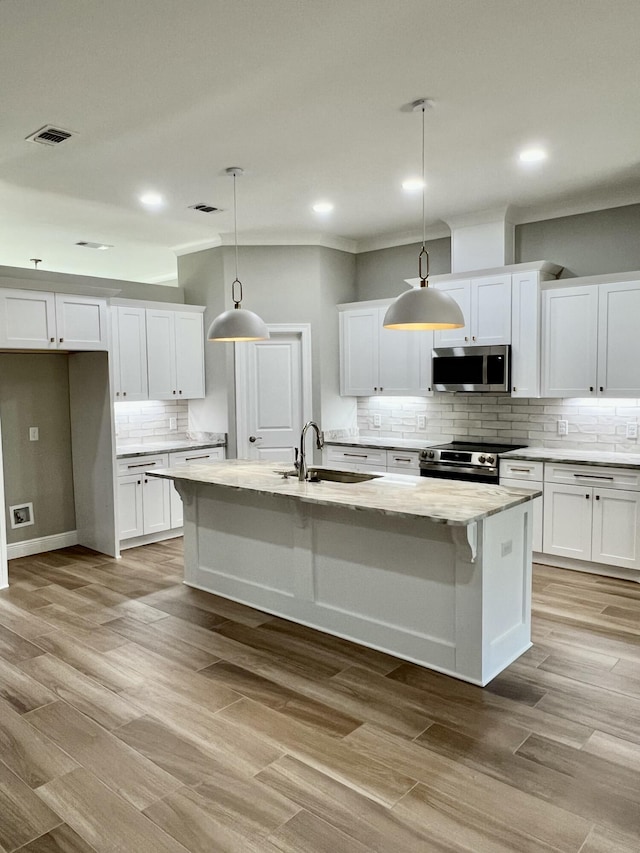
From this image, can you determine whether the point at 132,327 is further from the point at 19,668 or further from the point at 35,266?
the point at 19,668

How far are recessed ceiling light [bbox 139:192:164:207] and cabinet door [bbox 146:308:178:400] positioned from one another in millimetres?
1241

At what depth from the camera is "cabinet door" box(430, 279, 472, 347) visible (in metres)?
5.43

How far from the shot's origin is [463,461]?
5223 mm

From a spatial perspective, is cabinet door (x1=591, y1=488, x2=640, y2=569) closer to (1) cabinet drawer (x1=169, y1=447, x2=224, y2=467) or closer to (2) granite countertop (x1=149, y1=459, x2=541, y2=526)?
(2) granite countertop (x1=149, y1=459, x2=541, y2=526)

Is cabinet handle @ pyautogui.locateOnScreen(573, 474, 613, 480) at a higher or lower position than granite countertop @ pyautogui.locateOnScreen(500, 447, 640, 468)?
lower

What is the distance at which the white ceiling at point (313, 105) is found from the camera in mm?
2484

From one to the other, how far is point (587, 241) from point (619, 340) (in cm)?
96

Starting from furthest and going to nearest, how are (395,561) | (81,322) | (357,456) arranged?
1. (357,456)
2. (81,322)
3. (395,561)

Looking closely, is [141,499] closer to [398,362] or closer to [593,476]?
[398,362]

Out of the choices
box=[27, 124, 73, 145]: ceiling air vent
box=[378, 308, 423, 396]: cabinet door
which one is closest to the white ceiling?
box=[27, 124, 73, 145]: ceiling air vent

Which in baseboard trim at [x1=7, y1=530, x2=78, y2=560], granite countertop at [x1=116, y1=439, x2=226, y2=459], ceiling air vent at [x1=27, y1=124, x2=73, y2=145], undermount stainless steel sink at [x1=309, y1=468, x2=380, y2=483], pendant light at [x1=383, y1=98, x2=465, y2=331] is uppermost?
ceiling air vent at [x1=27, y1=124, x2=73, y2=145]

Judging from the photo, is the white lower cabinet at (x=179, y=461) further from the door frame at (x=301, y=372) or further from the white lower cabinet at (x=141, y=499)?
the door frame at (x=301, y=372)

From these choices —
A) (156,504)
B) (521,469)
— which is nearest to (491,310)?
(521,469)

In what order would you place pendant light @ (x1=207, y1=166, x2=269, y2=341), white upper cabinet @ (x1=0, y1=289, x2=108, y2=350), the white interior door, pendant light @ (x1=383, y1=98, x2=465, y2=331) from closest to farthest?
pendant light @ (x1=383, y1=98, x2=465, y2=331) < pendant light @ (x1=207, y1=166, x2=269, y2=341) < white upper cabinet @ (x1=0, y1=289, x2=108, y2=350) < the white interior door
